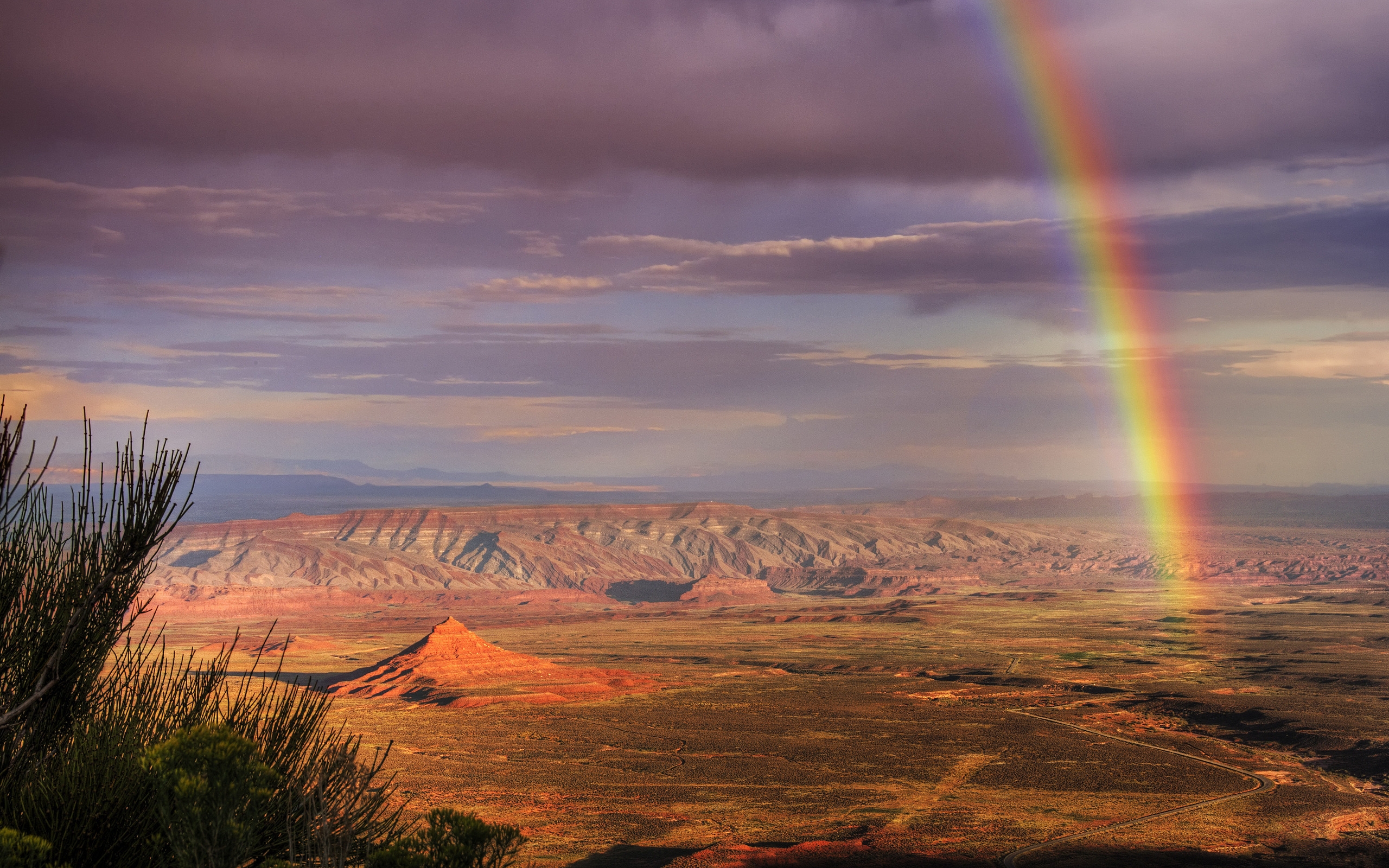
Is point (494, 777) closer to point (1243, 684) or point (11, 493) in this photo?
point (11, 493)

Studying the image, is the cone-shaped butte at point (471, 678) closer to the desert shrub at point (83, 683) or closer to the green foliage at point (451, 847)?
the desert shrub at point (83, 683)

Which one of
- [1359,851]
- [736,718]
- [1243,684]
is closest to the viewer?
[1359,851]

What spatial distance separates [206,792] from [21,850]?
75.2 inches

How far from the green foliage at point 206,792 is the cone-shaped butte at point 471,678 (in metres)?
79.3

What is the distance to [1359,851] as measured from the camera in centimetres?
4444

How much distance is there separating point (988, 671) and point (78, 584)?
103m

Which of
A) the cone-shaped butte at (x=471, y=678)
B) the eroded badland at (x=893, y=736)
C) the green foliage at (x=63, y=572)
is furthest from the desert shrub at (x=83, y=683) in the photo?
the cone-shaped butte at (x=471, y=678)

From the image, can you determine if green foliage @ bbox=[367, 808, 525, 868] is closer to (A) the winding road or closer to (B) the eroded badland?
(B) the eroded badland

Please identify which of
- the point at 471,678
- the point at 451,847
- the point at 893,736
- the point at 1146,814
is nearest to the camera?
the point at 451,847

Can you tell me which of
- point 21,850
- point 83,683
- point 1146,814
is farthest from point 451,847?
point 1146,814

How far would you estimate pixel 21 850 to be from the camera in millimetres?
11258

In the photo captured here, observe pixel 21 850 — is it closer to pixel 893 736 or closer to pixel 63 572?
pixel 63 572

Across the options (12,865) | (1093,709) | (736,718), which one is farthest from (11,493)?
(1093,709)

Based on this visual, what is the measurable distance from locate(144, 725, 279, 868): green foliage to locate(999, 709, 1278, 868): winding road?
35941mm
